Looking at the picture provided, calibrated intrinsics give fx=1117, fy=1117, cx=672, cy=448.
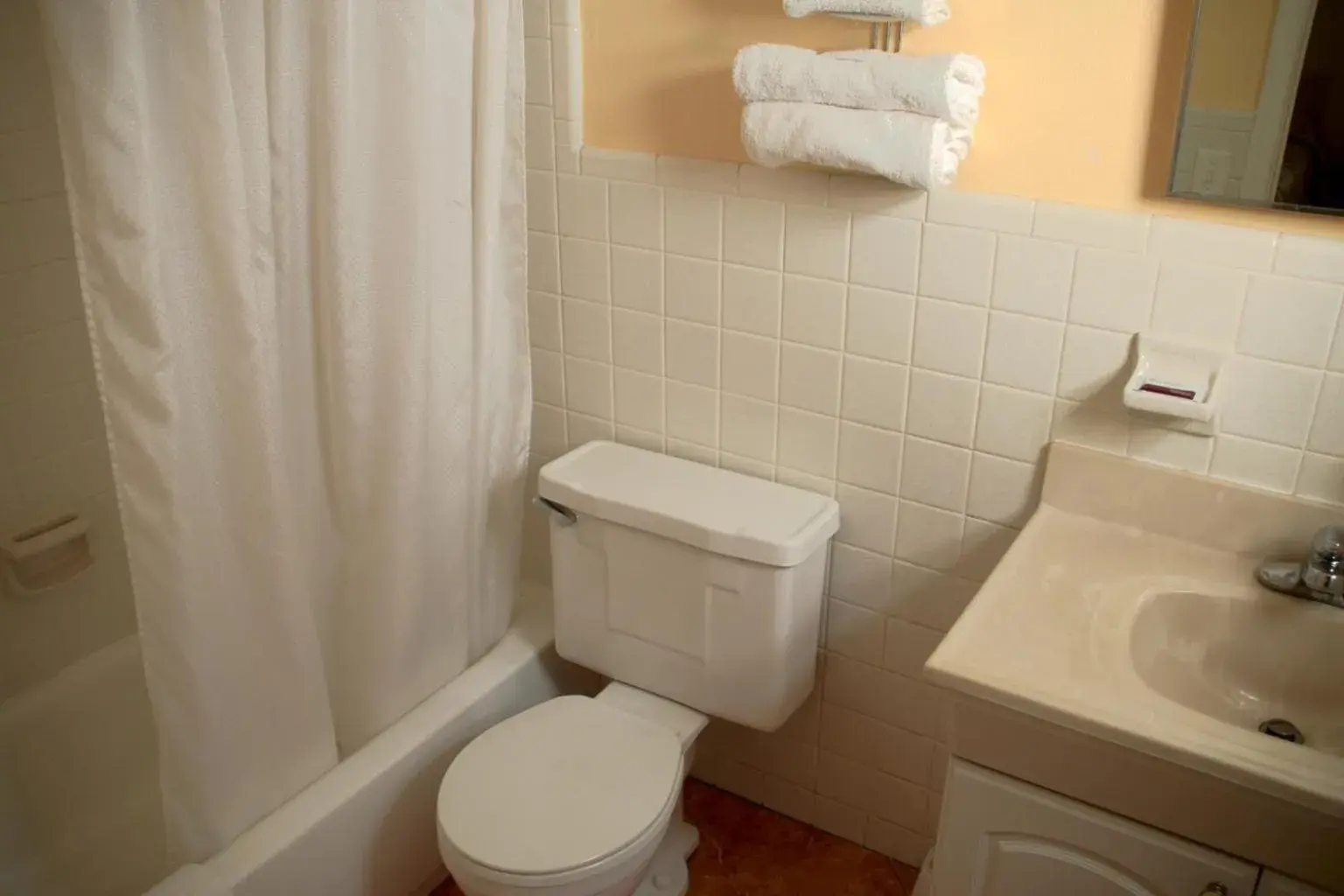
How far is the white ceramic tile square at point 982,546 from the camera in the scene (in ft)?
5.51

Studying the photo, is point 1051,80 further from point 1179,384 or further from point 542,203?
point 542,203

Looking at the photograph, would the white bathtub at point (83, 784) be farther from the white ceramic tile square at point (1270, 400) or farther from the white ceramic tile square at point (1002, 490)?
the white ceramic tile square at point (1270, 400)

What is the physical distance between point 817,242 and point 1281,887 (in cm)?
101

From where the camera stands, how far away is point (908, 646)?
1.84 metres

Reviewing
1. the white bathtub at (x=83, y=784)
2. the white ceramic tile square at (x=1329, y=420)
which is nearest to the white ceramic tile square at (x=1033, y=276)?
the white ceramic tile square at (x=1329, y=420)

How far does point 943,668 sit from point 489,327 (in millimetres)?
962

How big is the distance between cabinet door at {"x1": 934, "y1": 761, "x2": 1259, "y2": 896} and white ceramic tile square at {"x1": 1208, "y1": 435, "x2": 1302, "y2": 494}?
1.64 ft

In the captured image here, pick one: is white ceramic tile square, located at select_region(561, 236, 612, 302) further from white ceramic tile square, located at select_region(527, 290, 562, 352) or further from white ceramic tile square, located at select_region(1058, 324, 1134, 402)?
white ceramic tile square, located at select_region(1058, 324, 1134, 402)

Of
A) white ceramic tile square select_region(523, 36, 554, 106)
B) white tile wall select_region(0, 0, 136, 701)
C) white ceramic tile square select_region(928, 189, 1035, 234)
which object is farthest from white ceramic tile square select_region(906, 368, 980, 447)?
white tile wall select_region(0, 0, 136, 701)

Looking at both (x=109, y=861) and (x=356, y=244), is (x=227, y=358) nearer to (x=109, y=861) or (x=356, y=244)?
(x=356, y=244)

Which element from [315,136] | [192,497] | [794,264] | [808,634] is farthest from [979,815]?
[315,136]

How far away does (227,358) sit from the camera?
1.42 m

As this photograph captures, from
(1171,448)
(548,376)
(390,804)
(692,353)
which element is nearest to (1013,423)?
(1171,448)

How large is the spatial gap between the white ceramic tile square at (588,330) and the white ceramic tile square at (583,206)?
12cm
